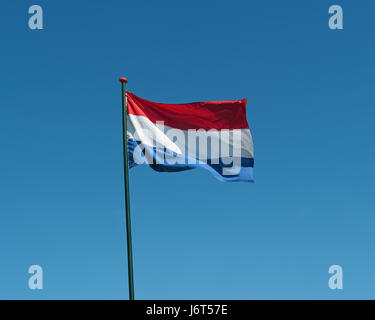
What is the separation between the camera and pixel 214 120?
2258 centimetres

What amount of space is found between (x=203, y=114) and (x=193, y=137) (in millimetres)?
931

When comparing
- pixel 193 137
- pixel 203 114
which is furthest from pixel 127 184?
pixel 203 114

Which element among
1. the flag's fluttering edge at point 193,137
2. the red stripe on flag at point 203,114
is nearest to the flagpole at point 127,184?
the flag's fluttering edge at point 193,137

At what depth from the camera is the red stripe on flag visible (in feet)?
73.0

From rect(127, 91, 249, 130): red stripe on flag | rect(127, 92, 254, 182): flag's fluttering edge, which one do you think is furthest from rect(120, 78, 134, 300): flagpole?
rect(127, 91, 249, 130): red stripe on flag

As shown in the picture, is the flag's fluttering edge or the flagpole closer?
the flagpole

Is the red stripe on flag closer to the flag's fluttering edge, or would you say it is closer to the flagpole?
the flag's fluttering edge
